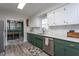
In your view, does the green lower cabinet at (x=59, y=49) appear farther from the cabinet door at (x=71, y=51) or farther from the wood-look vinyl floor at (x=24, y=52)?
the wood-look vinyl floor at (x=24, y=52)

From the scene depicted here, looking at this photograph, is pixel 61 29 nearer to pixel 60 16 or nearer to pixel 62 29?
pixel 62 29

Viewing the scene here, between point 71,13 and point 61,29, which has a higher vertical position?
point 71,13

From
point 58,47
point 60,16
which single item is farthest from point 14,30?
point 58,47

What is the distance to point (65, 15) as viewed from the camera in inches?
147

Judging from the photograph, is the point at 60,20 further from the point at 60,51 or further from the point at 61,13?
the point at 60,51

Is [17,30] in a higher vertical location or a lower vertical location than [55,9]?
lower

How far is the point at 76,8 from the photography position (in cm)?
317

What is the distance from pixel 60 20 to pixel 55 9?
732 millimetres

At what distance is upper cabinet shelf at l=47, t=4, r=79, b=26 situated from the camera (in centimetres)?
318

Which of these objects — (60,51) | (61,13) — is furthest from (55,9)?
(60,51)

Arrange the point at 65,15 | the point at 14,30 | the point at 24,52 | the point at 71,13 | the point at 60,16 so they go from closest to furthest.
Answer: the point at 71,13 → the point at 65,15 → the point at 60,16 → the point at 24,52 → the point at 14,30

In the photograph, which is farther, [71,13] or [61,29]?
[61,29]

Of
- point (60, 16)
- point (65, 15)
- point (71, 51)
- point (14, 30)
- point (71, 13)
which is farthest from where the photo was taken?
point (14, 30)

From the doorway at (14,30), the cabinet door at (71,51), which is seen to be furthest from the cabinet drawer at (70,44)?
the doorway at (14,30)
